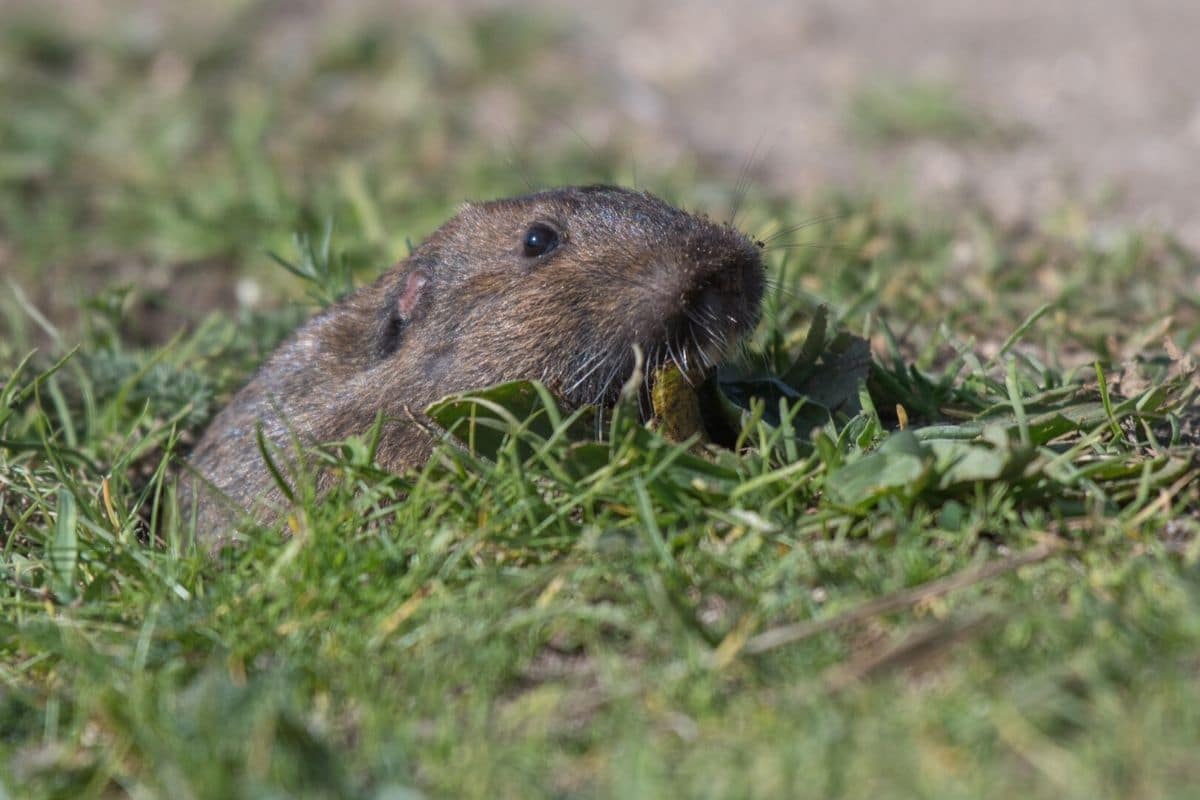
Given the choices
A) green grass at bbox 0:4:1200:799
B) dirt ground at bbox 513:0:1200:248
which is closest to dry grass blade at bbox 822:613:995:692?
green grass at bbox 0:4:1200:799

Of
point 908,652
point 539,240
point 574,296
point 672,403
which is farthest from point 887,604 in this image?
point 539,240

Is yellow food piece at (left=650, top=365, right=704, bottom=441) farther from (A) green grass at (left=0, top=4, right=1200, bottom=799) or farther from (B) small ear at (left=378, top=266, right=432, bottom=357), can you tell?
(B) small ear at (left=378, top=266, right=432, bottom=357)

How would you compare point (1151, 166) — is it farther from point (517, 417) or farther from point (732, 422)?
point (517, 417)

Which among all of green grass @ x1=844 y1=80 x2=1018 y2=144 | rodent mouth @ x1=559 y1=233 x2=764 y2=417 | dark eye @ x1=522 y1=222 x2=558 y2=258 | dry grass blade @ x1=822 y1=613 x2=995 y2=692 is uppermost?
dark eye @ x1=522 y1=222 x2=558 y2=258

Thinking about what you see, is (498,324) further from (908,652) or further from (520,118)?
(520,118)

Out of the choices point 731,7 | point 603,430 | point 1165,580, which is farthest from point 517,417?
point 731,7
